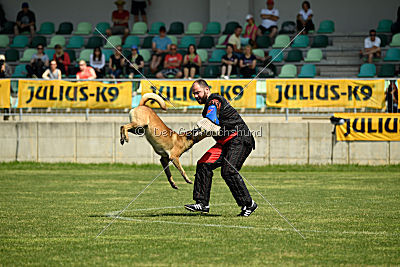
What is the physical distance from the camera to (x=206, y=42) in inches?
1039

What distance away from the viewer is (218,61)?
25.2m

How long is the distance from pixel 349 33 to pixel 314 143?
26.3 ft

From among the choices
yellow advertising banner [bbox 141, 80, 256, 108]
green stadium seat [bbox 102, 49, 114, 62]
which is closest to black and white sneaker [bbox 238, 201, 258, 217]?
yellow advertising banner [bbox 141, 80, 256, 108]

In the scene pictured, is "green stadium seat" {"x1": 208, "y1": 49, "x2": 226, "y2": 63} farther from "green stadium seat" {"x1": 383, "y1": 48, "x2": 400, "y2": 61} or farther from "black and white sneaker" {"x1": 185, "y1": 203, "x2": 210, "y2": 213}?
"black and white sneaker" {"x1": 185, "y1": 203, "x2": 210, "y2": 213}

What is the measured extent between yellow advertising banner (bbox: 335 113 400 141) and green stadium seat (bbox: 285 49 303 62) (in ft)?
16.7

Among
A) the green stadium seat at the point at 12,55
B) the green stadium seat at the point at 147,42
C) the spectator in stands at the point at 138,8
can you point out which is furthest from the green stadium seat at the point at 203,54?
the green stadium seat at the point at 12,55

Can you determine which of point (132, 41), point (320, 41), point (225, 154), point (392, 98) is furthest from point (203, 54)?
point (225, 154)

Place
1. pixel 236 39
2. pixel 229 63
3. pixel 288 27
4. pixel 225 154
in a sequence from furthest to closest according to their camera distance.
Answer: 1. pixel 288 27
2. pixel 236 39
3. pixel 229 63
4. pixel 225 154

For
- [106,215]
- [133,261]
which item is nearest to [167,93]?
[106,215]

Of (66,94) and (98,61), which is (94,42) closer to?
(98,61)

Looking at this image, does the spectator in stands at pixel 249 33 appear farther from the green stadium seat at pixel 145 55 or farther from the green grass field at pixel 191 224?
the green grass field at pixel 191 224

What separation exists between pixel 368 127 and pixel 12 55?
44.4 ft

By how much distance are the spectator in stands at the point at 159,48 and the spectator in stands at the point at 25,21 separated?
224 inches

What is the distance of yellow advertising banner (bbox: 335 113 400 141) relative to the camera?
20.0 metres
